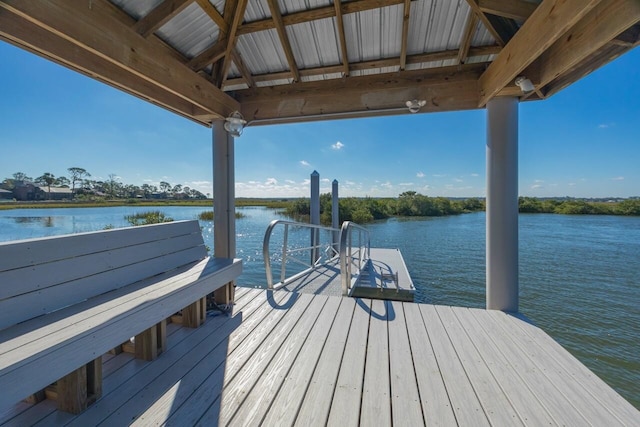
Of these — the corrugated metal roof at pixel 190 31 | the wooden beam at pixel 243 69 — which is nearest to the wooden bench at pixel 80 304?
the corrugated metal roof at pixel 190 31

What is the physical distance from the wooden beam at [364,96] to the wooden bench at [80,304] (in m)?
1.80

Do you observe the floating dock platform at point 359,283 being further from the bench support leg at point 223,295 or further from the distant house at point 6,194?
the distant house at point 6,194

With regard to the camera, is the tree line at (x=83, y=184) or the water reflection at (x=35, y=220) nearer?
the water reflection at (x=35, y=220)

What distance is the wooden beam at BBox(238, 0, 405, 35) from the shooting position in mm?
1938

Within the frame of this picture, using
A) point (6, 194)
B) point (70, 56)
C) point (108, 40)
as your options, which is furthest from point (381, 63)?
point (6, 194)

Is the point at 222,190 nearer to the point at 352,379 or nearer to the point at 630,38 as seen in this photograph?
the point at 352,379

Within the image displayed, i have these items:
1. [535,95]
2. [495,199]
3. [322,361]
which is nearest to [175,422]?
[322,361]

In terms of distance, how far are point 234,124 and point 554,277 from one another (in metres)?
8.17

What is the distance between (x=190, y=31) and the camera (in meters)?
2.16

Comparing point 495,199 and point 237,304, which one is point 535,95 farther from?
point 237,304

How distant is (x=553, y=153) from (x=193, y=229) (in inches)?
572

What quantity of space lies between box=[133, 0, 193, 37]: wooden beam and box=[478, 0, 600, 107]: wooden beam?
7.34ft

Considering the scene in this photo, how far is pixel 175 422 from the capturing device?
1095 mm

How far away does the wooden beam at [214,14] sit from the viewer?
6.23 ft
